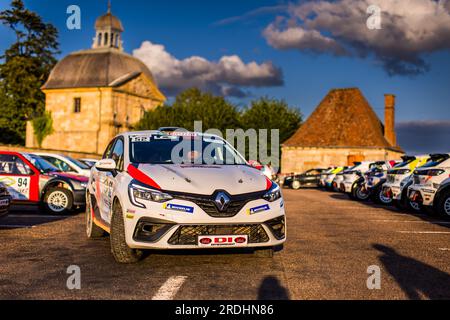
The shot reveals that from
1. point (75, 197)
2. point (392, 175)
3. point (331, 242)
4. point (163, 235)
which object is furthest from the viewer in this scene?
point (392, 175)

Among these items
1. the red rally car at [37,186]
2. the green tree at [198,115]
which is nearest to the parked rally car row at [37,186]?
the red rally car at [37,186]

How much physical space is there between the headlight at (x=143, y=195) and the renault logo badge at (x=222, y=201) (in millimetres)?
531

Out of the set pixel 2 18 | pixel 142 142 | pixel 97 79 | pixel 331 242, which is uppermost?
pixel 2 18

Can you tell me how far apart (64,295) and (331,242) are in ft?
17.3

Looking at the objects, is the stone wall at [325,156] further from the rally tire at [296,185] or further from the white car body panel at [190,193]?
the white car body panel at [190,193]

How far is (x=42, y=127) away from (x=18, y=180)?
5877cm

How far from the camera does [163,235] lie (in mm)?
6887

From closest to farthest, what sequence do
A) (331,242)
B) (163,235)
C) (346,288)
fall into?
(346,288), (163,235), (331,242)

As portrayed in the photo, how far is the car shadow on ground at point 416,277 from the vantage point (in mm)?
5793

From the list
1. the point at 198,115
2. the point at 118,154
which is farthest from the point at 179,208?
the point at 198,115

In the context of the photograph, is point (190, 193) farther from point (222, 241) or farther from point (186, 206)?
point (222, 241)

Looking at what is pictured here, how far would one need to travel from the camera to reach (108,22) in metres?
76.2
